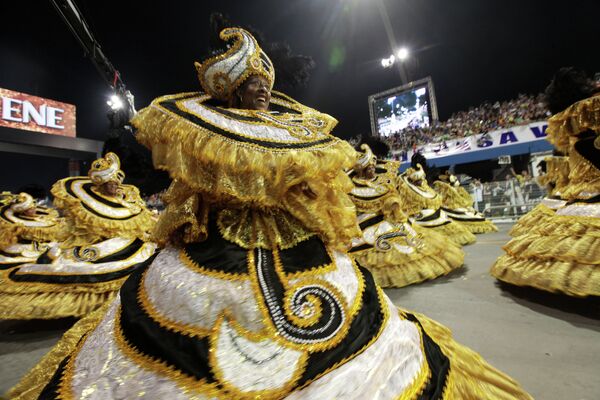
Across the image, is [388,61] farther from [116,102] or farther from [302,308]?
[302,308]

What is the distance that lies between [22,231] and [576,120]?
6.39m

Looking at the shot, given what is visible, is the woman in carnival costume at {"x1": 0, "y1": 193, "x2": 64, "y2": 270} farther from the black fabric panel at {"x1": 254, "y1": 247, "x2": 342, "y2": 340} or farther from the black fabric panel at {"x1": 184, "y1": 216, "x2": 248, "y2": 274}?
the black fabric panel at {"x1": 254, "y1": 247, "x2": 342, "y2": 340}

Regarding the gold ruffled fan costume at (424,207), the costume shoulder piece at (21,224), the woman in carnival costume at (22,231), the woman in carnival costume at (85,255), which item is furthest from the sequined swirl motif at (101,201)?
the gold ruffled fan costume at (424,207)

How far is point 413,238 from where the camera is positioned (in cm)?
321

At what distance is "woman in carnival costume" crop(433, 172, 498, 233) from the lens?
7.27 metres

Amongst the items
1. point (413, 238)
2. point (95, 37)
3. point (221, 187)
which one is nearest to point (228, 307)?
point (221, 187)

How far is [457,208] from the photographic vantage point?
7.53 meters

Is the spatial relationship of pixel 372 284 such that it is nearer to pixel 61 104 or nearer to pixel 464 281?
pixel 464 281

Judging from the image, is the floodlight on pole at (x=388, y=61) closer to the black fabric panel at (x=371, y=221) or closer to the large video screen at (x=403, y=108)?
the large video screen at (x=403, y=108)

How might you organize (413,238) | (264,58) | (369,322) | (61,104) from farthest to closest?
(61,104), (413,238), (264,58), (369,322)

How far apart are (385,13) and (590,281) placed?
49.3 ft

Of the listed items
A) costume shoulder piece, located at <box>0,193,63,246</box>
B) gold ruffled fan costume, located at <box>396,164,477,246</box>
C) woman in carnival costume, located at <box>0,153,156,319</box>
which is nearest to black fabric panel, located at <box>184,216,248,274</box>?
woman in carnival costume, located at <box>0,153,156,319</box>

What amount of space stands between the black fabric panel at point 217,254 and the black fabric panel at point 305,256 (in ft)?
0.51

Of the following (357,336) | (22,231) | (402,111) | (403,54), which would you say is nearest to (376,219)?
(357,336)
